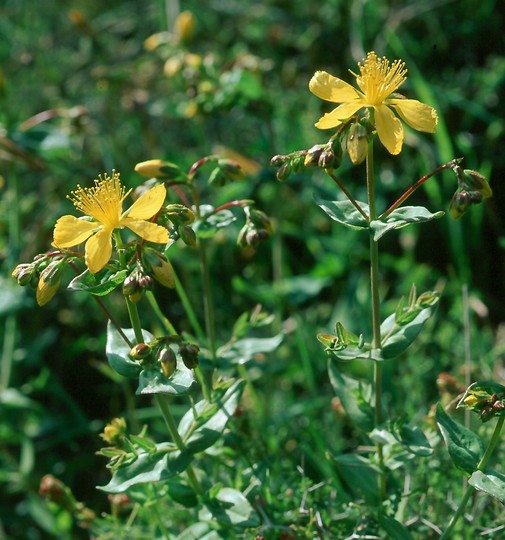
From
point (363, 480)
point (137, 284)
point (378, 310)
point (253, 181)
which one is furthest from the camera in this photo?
point (253, 181)

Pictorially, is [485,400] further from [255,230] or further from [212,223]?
[212,223]

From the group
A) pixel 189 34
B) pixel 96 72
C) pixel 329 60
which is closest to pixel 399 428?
pixel 189 34

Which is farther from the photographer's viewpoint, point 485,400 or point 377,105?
point 377,105

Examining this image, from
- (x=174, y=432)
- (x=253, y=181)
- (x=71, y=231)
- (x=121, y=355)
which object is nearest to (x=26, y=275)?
(x=71, y=231)

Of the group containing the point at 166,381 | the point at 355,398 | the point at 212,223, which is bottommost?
the point at 355,398

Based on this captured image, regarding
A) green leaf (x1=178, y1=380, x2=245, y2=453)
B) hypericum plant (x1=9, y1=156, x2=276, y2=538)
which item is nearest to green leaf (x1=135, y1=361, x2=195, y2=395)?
hypericum plant (x1=9, y1=156, x2=276, y2=538)

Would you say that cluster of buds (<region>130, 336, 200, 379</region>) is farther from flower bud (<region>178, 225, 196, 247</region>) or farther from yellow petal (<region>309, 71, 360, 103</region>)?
yellow petal (<region>309, 71, 360, 103</region>)

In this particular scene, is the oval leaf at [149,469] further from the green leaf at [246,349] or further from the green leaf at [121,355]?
the green leaf at [246,349]
